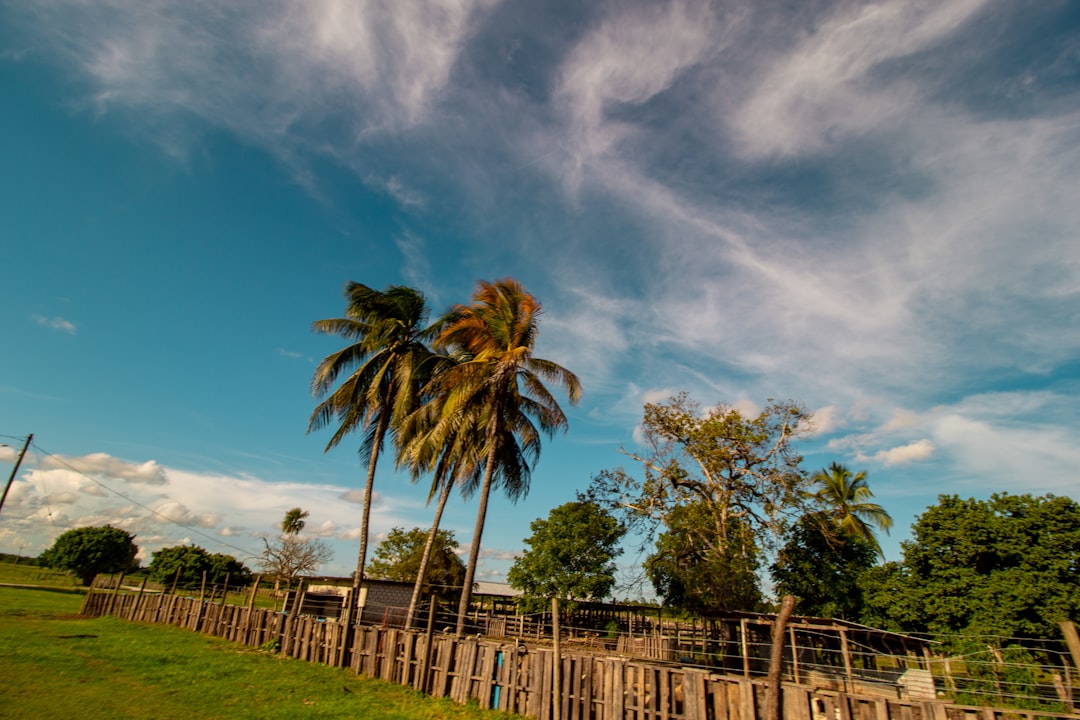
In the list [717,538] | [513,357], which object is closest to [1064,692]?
[717,538]

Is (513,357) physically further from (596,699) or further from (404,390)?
(596,699)

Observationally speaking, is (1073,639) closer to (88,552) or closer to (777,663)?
(777,663)

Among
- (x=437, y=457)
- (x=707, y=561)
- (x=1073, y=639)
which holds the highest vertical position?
(x=437, y=457)

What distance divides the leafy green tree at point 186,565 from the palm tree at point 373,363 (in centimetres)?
3466

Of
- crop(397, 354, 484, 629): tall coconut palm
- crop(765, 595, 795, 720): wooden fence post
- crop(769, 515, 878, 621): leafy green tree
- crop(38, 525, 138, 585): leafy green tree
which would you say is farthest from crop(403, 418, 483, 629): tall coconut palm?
crop(38, 525, 138, 585): leafy green tree

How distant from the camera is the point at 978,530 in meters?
23.8

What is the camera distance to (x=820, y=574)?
3105 cm

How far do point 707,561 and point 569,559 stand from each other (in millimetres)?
15327

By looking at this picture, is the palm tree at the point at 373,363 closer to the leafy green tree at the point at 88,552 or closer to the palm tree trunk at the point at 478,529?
the palm tree trunk at the point at 478,529

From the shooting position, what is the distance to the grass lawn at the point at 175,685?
9547 mm

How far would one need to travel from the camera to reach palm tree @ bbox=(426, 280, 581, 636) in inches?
739

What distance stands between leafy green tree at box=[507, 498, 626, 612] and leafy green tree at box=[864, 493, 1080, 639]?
1601cm

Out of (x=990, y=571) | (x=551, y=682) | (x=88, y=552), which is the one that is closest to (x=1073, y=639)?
(x=551, y=682)

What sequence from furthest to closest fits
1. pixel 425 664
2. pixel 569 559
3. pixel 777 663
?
pixel 569 559, pixel 425 664, pixel 777 663
